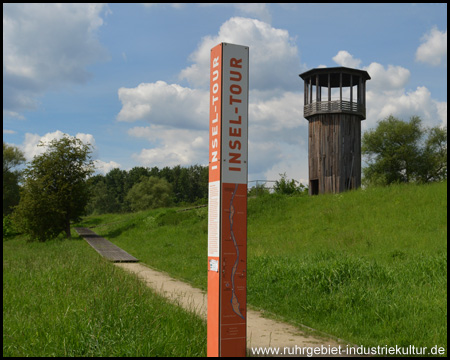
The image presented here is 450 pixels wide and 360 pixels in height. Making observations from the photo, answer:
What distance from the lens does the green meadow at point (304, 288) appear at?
6188mm

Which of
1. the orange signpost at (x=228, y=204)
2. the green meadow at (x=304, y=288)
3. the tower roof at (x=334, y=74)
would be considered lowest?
the green meadow at (x=304, y=288)

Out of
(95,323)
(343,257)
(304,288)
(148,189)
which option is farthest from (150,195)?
(95,323)

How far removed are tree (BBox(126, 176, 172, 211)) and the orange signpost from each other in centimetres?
→ 6809

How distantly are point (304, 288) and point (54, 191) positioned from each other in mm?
24146

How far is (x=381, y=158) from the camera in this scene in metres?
43.9

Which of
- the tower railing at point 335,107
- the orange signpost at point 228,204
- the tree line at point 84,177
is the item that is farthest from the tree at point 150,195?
the orange signpost at point 228,204

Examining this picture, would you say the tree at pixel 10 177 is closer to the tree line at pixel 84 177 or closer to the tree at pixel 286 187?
the tree line at pixel 84 177

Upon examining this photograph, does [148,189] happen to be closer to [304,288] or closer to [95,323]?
[304,288]

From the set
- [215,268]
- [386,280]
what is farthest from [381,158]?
[215,268]

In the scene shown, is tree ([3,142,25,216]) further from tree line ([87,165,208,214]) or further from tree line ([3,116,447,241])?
tree line ([87,165,208,214])

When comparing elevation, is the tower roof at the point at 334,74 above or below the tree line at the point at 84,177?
above

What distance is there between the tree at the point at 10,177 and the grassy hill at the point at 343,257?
31.4 meters

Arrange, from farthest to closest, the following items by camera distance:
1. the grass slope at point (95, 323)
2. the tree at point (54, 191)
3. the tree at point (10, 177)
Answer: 1. the tree at point (10, 177)
2. the tree at point (54, 191)
3. the grass slope at point (95, 323)

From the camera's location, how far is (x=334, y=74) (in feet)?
102
